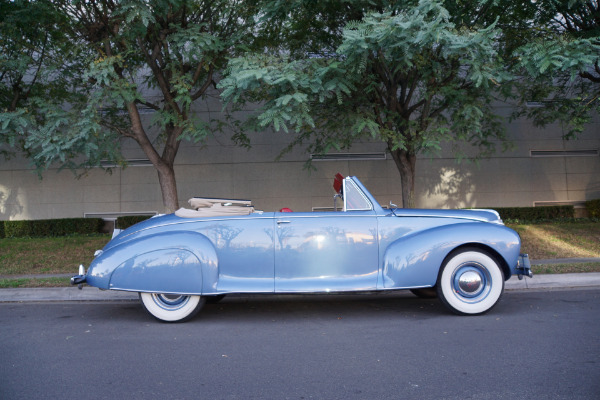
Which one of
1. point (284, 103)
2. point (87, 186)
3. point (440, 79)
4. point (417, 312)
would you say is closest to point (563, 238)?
point (440, 79)

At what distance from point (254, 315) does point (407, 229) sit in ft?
7.13

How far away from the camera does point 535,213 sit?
15.6m

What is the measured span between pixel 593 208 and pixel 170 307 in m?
15.2

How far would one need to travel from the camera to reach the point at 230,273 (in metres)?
5.65

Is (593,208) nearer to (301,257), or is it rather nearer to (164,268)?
(301,257)

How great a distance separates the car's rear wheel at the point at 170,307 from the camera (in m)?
5.78

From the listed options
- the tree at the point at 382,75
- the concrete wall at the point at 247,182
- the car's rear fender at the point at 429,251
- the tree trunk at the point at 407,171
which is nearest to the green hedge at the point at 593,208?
the concrete wall at the point at 247,182

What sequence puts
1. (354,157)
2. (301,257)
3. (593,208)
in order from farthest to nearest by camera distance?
(354,157), (593,208), (301,257)

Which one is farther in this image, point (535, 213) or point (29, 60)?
point (535, 213)

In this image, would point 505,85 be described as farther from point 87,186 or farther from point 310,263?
point 87,186

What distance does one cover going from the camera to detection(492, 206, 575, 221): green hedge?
15.5 m

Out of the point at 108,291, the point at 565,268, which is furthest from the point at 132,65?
the point at 565,268

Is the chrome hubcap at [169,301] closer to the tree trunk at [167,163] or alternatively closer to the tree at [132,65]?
the tree at [132,65]

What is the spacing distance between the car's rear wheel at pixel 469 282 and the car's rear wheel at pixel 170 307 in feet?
9.38
